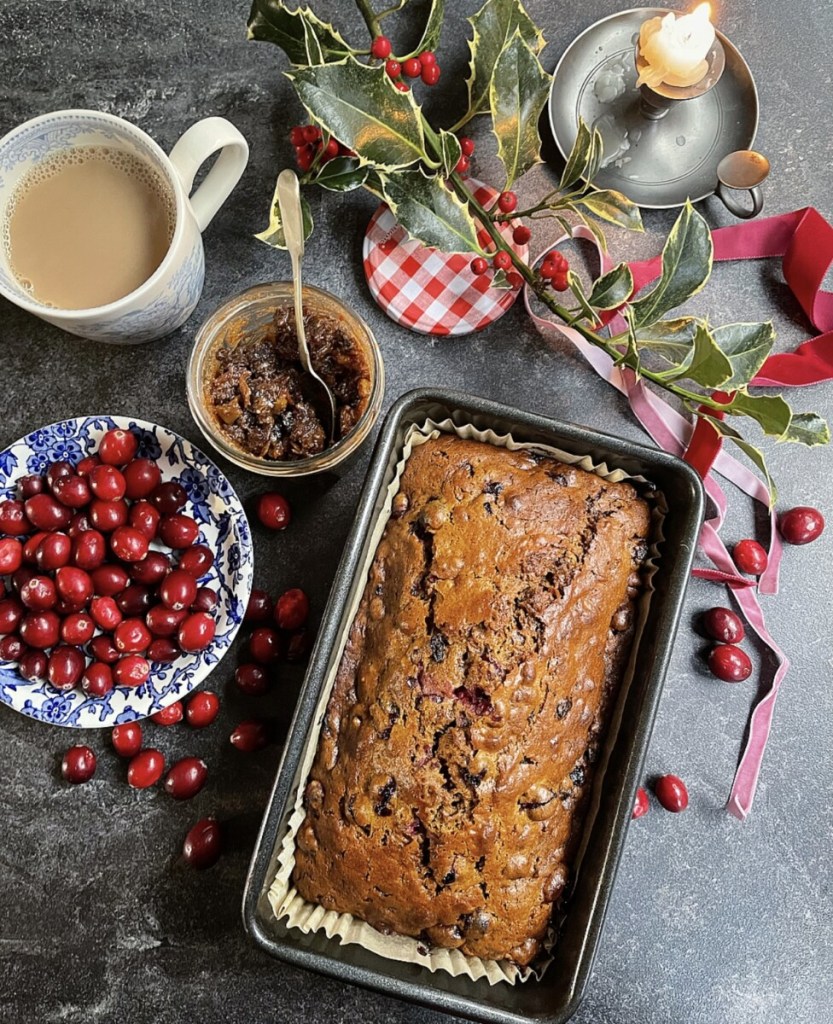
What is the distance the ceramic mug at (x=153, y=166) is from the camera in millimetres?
1304

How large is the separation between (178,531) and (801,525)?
3.73ft

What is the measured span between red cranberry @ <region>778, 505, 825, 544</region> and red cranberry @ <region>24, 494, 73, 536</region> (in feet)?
4.33

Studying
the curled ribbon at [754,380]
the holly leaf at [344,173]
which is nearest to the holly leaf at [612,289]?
the curled ribbon at [754,380]

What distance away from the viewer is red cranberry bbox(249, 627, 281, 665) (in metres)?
1.55

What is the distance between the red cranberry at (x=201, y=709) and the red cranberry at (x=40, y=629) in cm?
26

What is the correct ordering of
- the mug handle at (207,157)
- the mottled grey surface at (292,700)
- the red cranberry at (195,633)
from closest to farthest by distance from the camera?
the mug handle at (207,157), the red cranberry at (195,633), the mottled grey surface at (292,700)

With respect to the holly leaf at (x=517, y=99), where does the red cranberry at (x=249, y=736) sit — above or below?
below

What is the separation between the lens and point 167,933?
5.07 feet

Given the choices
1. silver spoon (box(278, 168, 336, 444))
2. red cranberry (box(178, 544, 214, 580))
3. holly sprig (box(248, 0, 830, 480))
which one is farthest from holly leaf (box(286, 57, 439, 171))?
red cranberry (box(178, 544, 214, 580))

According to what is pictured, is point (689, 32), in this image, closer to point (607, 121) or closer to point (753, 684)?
point (607, 121)

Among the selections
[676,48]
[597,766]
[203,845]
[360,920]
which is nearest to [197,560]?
[203,845]

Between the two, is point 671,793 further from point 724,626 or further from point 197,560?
point 197,560

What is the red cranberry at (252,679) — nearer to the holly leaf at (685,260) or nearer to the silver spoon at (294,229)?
the silver spoon at (294,229)

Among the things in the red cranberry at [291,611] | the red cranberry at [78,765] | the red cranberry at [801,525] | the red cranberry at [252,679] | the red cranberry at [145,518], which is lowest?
the red cranberry at [78,765]
